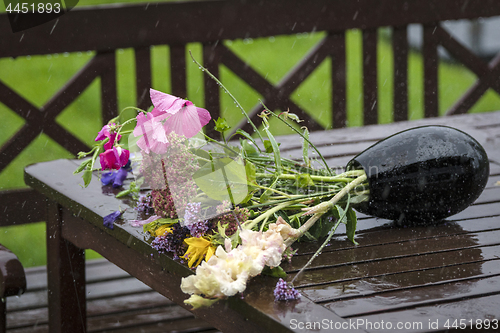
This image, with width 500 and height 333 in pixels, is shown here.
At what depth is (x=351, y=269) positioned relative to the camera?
1.05 meters

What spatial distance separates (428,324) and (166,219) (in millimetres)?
475

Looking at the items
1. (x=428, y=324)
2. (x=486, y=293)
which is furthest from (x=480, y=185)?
(x=428, y=324)

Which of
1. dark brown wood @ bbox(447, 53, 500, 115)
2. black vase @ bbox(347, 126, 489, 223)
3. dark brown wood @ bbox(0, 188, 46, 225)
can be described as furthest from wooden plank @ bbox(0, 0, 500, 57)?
black vase @ bbox(347, 126, 489, 223)

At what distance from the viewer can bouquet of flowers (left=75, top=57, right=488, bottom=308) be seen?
94 cm

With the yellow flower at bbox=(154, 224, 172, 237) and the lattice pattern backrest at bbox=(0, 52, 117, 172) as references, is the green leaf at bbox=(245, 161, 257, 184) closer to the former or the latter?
the yellow flower at bbox=(154, 224, 172, 237)

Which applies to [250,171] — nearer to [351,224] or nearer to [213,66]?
[351,224]

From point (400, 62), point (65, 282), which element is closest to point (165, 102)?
point (65, 282)

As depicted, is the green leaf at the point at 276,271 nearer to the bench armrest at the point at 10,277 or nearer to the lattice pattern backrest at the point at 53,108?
the bench armrest at the point at 10,277

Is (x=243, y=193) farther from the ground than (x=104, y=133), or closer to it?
closer to it

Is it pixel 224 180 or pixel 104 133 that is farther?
pixel 104 133

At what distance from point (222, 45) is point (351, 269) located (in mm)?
1937

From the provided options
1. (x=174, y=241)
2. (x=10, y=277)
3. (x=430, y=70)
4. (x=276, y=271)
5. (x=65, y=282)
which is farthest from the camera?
(x=430, y=70)

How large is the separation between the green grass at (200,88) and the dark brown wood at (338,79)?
1933 millimetres

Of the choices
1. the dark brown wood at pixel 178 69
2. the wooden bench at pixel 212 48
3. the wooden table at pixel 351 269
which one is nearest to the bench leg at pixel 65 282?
the wooden table at pixel 351 269
